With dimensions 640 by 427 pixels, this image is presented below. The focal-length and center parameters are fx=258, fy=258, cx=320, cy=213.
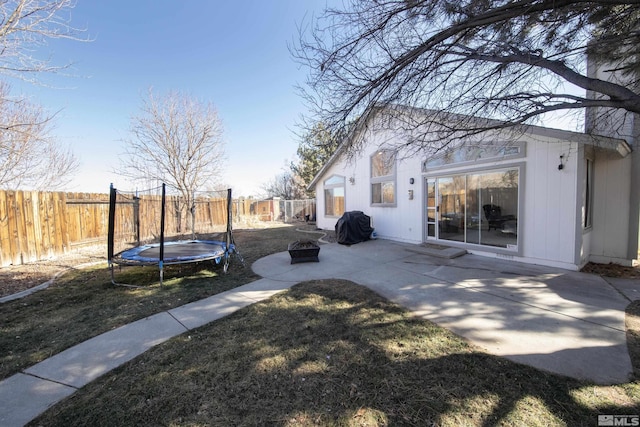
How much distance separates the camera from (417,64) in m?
3.69

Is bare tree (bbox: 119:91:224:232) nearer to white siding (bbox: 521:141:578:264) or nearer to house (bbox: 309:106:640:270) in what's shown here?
house (bbox: 309:106:640:270)

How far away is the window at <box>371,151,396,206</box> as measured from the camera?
9914 mm

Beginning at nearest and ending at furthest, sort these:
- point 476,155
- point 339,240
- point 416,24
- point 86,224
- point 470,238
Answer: point 416,24 → point 476,155 → point 470,238 → point 86,224 → point 339,240

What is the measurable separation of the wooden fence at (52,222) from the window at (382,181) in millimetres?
8255

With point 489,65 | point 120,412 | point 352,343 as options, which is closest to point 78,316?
point 120,412

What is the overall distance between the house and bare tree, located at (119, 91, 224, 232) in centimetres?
942

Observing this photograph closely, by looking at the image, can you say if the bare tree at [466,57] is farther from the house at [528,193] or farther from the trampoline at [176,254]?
the trampoline at [176,254]

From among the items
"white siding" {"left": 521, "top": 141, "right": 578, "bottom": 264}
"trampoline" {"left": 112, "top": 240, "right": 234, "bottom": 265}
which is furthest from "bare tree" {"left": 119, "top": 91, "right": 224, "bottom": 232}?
"white siding" {"left": 521, "top": 141, "right": 578, "bottom": 264}

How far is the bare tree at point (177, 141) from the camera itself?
481 inches

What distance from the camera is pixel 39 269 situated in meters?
6.62

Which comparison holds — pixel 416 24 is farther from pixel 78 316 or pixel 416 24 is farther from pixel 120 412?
pixel 78 316

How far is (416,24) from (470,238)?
244 inches

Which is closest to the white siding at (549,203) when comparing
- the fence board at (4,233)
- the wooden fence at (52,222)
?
the wooden fence at (52,222)

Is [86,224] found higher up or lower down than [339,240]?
higher up
